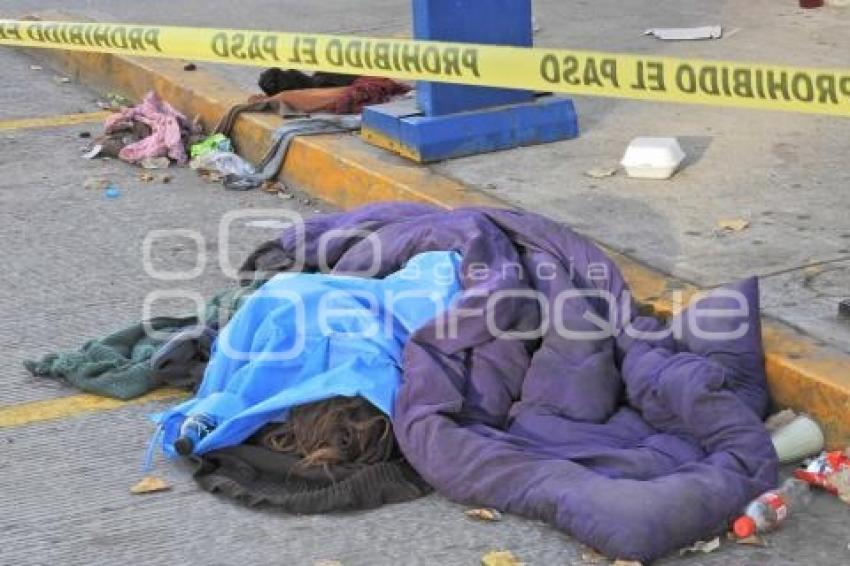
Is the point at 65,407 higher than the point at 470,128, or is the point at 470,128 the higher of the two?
the point at 470,128

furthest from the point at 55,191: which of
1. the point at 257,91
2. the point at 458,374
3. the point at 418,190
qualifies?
the point at 458,374

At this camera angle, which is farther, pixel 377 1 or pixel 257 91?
pixel 377 1

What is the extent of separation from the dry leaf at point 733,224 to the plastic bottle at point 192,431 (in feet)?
6.12

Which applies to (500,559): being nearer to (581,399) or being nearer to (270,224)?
(581,399)

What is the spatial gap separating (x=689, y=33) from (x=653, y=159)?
2226mm

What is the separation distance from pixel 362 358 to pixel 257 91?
3598 millimetres

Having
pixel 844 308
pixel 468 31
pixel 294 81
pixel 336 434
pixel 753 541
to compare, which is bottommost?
pixel 753 541

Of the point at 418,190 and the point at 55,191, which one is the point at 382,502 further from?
the point at 55,191

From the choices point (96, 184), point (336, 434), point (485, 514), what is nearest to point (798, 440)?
point (485, 514)

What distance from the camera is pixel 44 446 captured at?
12.7 feet

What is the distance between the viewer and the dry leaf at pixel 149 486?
362cm

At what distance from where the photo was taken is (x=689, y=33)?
24.3 ft

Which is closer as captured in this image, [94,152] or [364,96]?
[364,96]

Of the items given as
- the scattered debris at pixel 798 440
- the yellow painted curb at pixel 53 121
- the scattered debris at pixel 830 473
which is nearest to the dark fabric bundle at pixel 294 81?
the yellow painted curb at pixel 53 121
